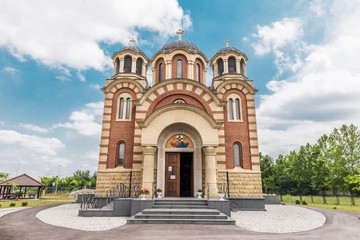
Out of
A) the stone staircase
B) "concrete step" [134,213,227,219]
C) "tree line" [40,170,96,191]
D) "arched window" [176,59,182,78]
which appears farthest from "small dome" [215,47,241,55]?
"tree line" [40,170,96,191]

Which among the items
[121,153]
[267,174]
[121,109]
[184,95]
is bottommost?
[267,174]

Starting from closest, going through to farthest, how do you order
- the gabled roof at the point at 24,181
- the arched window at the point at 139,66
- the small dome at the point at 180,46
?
the small dome at the point at 180,46 < the arched window at the point at 139,66 < the gabled roof at the point at 24,181

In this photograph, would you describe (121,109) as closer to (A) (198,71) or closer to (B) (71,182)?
(A) (198,71)

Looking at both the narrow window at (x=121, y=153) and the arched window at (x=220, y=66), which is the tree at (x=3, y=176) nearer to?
the narrow window at (x=121, y=153)

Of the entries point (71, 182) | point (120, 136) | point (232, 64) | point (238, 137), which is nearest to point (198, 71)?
point (232, 64)

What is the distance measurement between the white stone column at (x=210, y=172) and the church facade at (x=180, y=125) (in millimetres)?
56

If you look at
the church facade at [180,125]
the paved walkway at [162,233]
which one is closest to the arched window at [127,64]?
the church facade at [180,125]

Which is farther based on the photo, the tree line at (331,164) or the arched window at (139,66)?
the tree line at (331,164)

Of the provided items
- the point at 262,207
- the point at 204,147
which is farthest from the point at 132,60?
the point at 262,207

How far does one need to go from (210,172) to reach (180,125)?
3.59 m

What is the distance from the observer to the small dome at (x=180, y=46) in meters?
19.1

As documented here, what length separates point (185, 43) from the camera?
19938 millimetres

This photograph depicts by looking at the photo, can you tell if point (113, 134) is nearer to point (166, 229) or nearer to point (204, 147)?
point (204, 147)

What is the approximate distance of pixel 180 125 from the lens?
50.5ft
